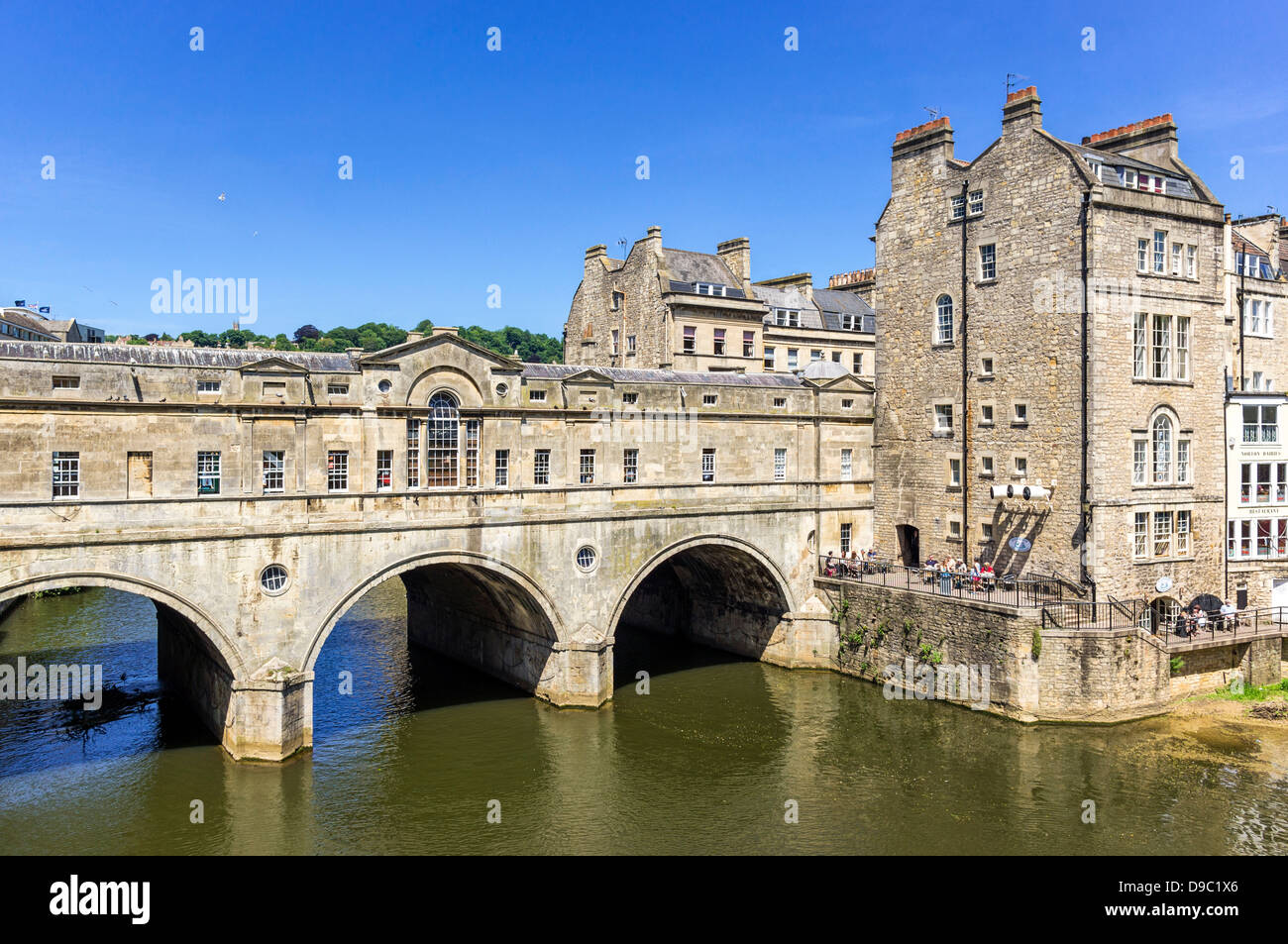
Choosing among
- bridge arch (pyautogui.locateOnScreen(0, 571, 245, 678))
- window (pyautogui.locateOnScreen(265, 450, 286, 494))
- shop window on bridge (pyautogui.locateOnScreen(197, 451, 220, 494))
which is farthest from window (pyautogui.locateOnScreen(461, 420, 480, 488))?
bridge arch (pyautogui.locateOnScreen(0, 571, 245, 678))

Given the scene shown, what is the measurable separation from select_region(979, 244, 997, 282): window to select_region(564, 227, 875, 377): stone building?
916 centimetres

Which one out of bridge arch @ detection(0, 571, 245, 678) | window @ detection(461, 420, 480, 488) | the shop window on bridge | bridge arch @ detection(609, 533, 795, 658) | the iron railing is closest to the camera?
bridge arch @ detection(0, 571, 245, 678)

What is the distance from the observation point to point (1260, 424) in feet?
124

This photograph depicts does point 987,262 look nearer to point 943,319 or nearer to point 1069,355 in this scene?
point 943,319

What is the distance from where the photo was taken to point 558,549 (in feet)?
110

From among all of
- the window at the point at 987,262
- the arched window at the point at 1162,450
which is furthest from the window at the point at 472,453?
the arched window at the point at 1162,450

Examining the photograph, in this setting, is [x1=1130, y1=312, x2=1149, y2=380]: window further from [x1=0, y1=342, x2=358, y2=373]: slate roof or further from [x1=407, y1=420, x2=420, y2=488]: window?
[x1=0, y1=342, x2=358, y2=373]: slate roof

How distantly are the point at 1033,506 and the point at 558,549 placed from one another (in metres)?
18.4

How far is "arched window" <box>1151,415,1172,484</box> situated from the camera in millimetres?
35884

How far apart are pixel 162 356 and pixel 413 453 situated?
7965mm

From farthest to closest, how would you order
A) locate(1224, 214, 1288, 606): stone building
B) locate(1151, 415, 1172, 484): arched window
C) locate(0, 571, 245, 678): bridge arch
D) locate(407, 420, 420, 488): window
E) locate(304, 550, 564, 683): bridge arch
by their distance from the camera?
locate(1224, 214, 1288, 606): stone building, locate(1151, 415, 1172, 484): arched window, locate(407, 420, 420, 488): window, locate(304, 550, 564, 683): bridge arch, locate(0, 571, 245, 678): bridge arch

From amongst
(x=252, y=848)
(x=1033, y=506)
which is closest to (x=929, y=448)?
(x=1033, y=506)

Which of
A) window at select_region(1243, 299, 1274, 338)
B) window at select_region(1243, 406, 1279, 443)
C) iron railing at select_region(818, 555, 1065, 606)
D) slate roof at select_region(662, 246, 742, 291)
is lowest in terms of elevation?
iron railing at select_region(818, 555, 1065, 606)

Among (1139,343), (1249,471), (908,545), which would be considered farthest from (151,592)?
(1249,471)
